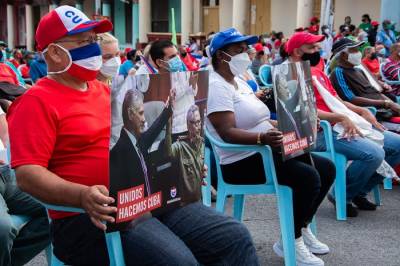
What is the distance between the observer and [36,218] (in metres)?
3.01

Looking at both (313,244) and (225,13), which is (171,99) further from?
(225,13)

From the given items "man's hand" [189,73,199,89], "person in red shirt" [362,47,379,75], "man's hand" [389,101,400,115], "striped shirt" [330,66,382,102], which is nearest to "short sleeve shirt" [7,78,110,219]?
"man's hand" [189,73,199,89]

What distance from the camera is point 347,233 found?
429cm

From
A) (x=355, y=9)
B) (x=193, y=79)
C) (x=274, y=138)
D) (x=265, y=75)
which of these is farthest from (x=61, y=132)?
(x=355, y=9)

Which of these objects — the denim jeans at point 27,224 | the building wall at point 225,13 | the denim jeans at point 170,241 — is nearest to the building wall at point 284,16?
the building wall at point 225,13

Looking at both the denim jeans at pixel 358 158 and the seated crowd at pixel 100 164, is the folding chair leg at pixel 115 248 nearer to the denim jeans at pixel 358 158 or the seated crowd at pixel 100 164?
the seated crowd at pixel 100 164

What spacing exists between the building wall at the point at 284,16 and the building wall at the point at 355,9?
88.9 inches

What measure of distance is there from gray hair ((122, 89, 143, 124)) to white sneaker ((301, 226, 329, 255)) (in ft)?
6.89

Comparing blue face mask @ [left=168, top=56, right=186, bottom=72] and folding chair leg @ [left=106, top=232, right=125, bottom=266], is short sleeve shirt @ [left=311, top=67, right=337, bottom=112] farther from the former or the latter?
folding chair leg @ [left=106, top=232, right=125, bottom=266]

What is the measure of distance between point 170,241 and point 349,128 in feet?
8.27

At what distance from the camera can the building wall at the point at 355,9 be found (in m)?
19.5

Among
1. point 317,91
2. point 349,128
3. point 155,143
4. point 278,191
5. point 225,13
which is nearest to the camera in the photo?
point 155,143

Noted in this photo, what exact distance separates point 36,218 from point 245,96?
1.48 metres

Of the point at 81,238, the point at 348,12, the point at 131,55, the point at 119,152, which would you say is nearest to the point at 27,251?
the point at 81,238
